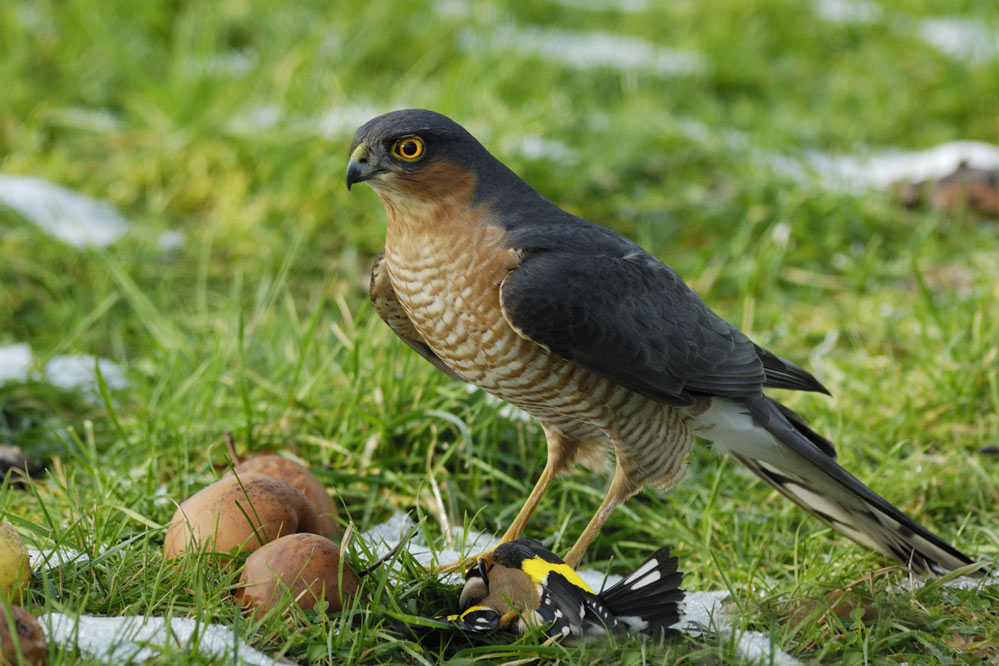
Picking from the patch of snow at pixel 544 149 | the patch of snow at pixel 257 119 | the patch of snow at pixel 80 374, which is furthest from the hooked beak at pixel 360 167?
the patch of snow at pixel 257 119

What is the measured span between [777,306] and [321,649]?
A: 3693 millimetres

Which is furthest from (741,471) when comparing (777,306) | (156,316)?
(156,316)

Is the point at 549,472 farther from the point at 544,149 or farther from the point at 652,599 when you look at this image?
the point at 544,149

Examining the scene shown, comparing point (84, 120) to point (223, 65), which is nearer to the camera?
point (84, 120)

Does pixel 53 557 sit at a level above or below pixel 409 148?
below

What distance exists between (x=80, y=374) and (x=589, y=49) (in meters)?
5.65

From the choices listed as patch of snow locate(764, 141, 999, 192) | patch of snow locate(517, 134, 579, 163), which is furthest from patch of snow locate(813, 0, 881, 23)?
patch of snow locate(517, 134, 579, 163)

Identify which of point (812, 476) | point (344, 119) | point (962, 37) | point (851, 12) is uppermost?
point (851, 12)

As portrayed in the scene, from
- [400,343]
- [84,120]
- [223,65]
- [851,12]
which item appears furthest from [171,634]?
[851,12]

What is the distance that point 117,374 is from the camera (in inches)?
181

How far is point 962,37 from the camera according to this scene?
891 centimetres

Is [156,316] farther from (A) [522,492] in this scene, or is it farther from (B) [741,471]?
(B) [741,471]

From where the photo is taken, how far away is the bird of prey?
3053mm

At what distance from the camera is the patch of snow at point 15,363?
14.6 feet
